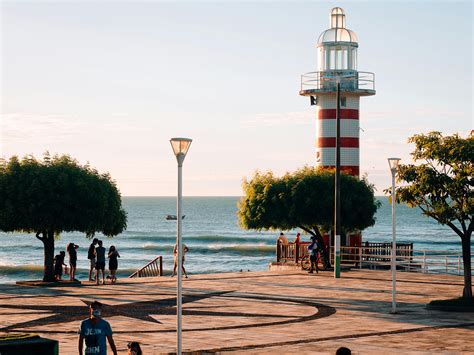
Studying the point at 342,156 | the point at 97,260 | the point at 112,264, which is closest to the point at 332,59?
the point at 342,156

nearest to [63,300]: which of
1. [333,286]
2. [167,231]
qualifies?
[333,286]

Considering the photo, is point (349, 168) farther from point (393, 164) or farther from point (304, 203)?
point (393, 164)

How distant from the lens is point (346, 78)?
1877 inches

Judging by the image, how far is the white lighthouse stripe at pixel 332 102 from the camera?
47406mm

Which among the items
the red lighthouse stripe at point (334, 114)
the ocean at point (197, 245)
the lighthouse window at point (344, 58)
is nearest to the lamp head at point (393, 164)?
the red lighthouse stripe at point (334, 114)

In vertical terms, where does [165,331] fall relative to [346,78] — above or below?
below

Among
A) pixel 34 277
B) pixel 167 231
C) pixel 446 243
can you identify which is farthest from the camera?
pixel 167 231

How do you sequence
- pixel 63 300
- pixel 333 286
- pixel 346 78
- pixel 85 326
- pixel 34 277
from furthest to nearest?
pixel 34 277 < pixel 346 78 < pixel 333 286 < pixel 63 300 < pixel 85 326

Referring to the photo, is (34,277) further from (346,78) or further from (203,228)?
(203,228)

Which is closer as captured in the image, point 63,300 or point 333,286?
point 63,300

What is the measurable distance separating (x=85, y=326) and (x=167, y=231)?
13568cm

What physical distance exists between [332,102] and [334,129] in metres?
1.57

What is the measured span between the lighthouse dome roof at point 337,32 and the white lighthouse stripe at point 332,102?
304 centimetres

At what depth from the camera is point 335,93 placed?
1842 inches
